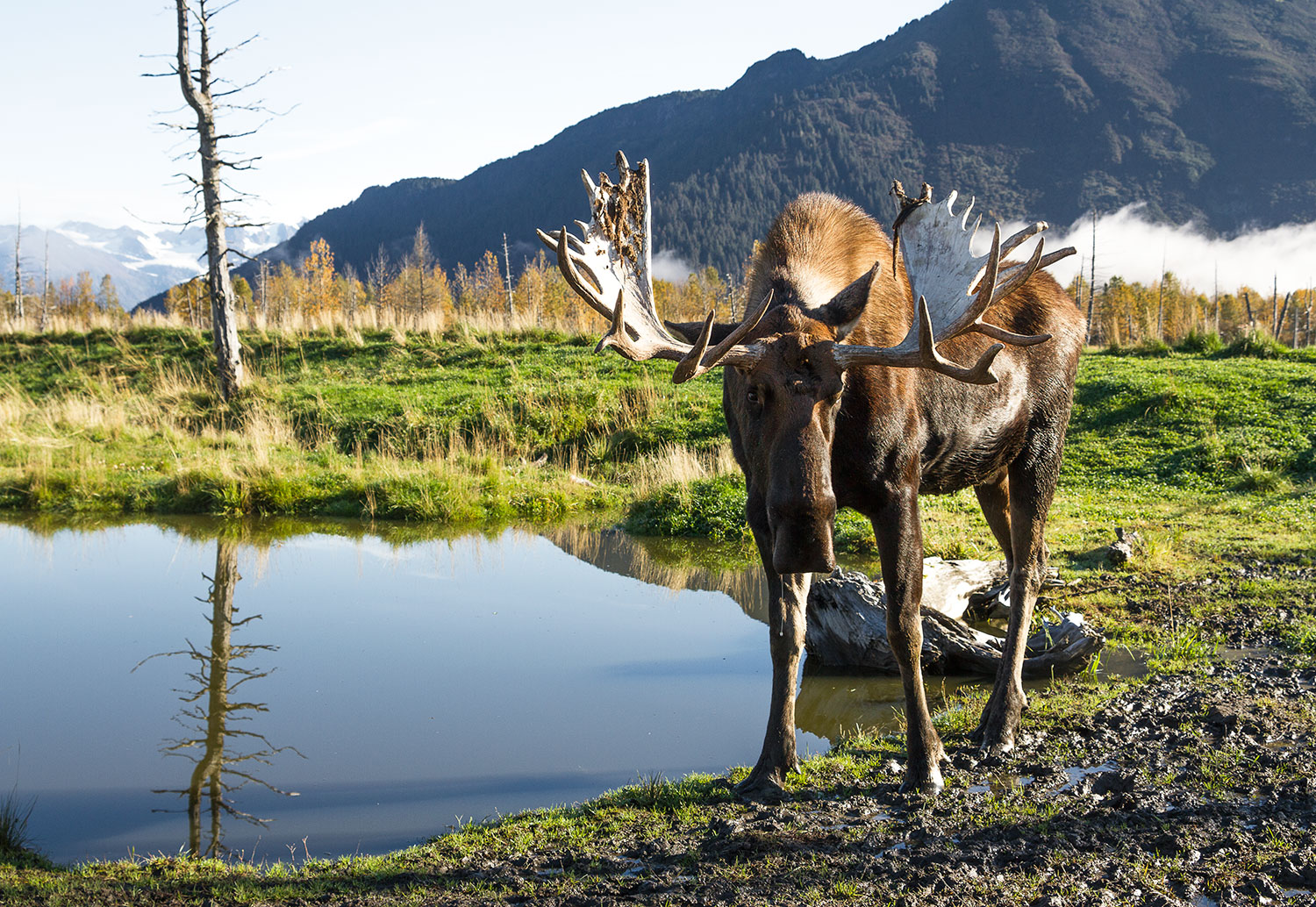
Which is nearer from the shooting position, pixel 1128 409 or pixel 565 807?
pixel 565 807

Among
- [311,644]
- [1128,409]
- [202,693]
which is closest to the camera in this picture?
[202,693]

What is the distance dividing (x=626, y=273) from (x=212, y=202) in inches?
688

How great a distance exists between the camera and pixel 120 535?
34.7 ft

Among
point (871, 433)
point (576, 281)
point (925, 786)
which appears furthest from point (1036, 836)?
point (576, 281)

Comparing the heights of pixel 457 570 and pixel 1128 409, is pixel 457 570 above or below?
below

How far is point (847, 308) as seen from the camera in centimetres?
424

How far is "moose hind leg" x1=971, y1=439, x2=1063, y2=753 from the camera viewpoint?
16.8 feet

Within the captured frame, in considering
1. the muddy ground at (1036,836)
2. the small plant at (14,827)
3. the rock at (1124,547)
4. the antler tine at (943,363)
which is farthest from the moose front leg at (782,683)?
the rock at (1124,547)

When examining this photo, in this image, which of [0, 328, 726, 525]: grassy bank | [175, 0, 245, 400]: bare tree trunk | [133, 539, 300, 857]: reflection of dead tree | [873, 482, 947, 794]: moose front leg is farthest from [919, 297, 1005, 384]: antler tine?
[175, 0, 245, 400]: bare tree trunk

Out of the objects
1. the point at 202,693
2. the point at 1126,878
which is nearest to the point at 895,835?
the point at 1126,878

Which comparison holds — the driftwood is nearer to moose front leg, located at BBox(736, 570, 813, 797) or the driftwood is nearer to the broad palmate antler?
moose front leg, located at BBox(736, 570, 813, 797)

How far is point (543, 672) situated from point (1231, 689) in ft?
13.7

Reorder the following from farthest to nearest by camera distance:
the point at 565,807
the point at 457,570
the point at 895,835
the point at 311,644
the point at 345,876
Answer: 1. the point at 457,570
2. the point at 311,644
3. the point at 565,807
4. the point at 895,835
5. the point at 345,876

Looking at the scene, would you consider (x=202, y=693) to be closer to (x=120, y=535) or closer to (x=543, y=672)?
(x=543, y=672)
